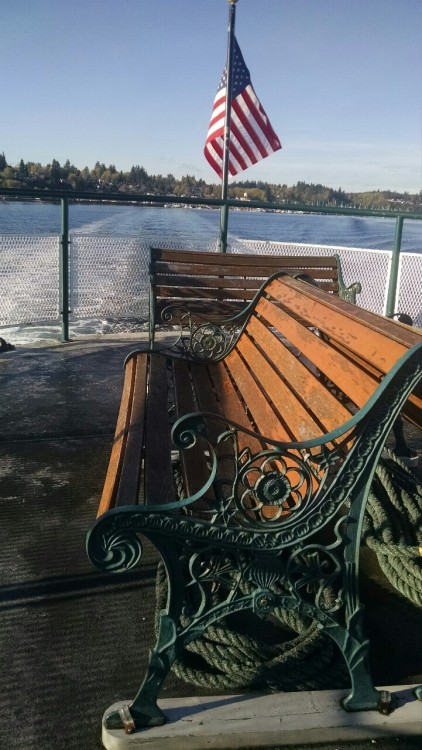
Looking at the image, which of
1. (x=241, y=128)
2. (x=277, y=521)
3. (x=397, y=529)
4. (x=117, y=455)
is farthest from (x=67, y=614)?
(x=241, y=128)

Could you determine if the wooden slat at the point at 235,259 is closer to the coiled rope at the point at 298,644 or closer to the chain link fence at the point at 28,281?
the chain link fence at the point at 28,281

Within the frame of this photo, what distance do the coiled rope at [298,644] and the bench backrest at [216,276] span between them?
365cm

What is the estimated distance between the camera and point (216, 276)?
6.60 metres

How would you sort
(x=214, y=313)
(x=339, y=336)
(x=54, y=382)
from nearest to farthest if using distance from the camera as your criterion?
(x=339, y=336)
(x=54, y=382)
(x=214, y=313)

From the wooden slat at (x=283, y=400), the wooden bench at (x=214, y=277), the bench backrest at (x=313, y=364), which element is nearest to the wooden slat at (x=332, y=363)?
the bench backrest at (x=313, y=364)

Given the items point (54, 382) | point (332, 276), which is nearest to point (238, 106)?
point (332, 276)

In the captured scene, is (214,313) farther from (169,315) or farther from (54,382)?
(54,382)

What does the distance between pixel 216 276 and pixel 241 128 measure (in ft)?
14.7

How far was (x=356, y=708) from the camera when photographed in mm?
2207

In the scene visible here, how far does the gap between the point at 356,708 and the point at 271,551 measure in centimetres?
60

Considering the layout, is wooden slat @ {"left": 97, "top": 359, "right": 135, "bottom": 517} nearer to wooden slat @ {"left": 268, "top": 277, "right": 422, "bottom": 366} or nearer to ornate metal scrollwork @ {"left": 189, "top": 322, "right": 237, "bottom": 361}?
ornate metal scrollwork @ {"left": 189, "top": 322, "right": 237, "bottom": 361}

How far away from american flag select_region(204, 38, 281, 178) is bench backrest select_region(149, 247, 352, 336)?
12.2 feet

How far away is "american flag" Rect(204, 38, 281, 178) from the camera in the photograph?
9781 mm

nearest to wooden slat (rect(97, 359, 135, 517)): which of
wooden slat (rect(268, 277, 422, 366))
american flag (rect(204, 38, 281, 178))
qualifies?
wooden slat (rect(268, 277, 422, 366))
